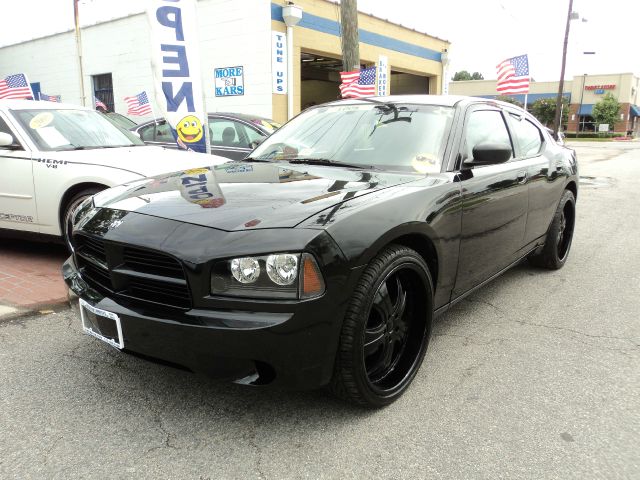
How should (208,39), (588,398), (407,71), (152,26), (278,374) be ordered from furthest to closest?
(407,71)
(208,39)
(152,26)
(588,398)
(278,374)

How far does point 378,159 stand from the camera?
10.7 ft

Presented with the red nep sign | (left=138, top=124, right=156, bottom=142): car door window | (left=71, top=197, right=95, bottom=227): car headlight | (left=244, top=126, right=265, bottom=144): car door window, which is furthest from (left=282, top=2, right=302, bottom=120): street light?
the red nep sign

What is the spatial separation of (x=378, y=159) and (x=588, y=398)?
178cm

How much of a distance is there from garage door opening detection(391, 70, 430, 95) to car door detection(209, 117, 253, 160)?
19992mm

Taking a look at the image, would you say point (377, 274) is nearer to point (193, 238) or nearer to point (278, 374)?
point (278, 374)

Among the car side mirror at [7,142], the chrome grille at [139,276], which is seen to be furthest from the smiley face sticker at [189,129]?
the chrome grille at [139,276]

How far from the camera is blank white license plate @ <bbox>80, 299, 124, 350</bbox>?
2.28 metres

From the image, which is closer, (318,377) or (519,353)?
(318,377)

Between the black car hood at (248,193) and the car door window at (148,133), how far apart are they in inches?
236

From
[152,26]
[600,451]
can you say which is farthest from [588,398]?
[152,26]

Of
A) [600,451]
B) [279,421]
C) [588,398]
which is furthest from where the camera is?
[588,398]

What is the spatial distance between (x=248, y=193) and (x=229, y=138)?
6.08m

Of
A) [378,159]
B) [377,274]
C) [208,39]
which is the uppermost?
[208,39]

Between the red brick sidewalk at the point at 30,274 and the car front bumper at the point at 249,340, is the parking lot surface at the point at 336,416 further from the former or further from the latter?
the red brick sidewalk at the point at 30,274
